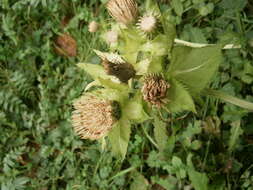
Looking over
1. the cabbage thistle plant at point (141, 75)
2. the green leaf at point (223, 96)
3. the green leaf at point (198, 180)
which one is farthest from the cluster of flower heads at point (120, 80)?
the green leaf at point (198, 180)

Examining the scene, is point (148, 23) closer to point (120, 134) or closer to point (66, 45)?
point (120, 134)

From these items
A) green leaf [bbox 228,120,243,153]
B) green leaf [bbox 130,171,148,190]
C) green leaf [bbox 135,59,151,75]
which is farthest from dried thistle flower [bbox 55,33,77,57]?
green leaf [bbox 135,59,151,75]

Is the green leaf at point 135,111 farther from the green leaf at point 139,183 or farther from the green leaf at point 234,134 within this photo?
the green leaf at point 139,183

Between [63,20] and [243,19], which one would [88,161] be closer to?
[63,20]

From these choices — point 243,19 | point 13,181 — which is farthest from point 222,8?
point 13,181

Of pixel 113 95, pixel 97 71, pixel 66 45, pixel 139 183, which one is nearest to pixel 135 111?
pixel 113 95

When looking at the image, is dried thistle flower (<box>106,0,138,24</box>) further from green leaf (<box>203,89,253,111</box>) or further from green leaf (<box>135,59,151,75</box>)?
green leaf (<box>203,89,253,111</box>)
